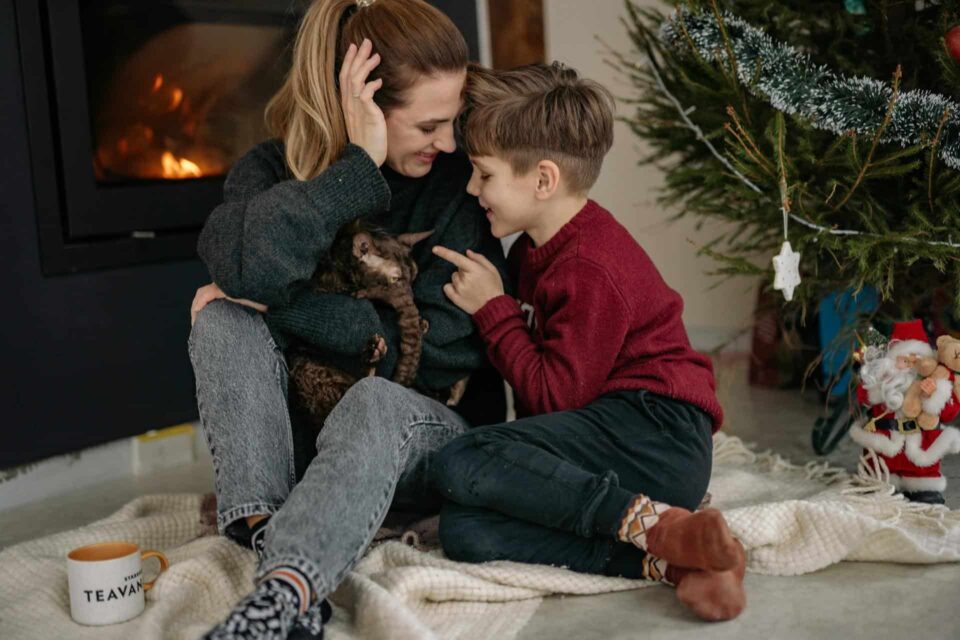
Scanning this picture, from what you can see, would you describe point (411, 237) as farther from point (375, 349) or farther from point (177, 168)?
point (177, 168)

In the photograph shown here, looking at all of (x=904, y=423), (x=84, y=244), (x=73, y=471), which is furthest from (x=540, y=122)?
(x=73, y=471)

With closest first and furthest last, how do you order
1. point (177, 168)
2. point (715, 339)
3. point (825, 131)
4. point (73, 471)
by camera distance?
point (825, 131) < point (73, 471) < point (177, 168) < point (715, 339)

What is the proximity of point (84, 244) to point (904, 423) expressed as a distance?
58.7 inches

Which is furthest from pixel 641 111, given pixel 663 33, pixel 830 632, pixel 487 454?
pixel 830 632

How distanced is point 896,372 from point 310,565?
0.99 metres

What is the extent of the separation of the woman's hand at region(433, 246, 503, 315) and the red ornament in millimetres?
802

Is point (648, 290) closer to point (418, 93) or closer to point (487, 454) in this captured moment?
point (487, 454)

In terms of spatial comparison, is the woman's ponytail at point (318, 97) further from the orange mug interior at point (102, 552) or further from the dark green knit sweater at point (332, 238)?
the orange mug interior at point (102, 552)

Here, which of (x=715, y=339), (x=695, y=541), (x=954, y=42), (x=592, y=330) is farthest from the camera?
(x=715, y=339)

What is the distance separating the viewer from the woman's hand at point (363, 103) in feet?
5.04

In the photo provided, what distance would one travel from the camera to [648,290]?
4.93ft

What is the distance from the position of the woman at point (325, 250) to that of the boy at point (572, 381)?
63 millimetres

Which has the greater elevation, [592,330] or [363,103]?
[363,103]

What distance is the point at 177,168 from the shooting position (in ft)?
7.29
